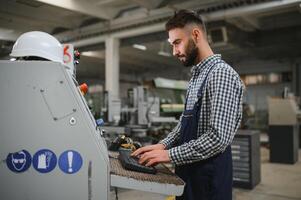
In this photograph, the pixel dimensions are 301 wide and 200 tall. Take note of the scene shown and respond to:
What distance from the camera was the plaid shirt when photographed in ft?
3.87

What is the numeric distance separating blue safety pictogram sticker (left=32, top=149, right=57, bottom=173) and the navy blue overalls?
0.56 m

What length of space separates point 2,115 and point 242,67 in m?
13.1

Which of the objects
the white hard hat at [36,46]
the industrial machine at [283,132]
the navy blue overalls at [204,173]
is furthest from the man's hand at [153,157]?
the industrial machine at [283,132]

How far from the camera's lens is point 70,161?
1.12 meters

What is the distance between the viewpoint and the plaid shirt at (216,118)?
1179 millimetres

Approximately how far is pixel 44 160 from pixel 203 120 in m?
0.66

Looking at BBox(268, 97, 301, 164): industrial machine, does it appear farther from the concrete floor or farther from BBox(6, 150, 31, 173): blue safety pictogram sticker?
BBox(6, 150, 31, 173): blue safety pictogram sticker

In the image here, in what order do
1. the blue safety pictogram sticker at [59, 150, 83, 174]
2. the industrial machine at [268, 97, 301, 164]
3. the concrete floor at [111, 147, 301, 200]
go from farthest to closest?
the industrial machine at [268, 97, 301, 164]
the concrete floor at [111, 147, 301, 200]
the blue safety pictogram sticker at [59, 150, 83, 174]

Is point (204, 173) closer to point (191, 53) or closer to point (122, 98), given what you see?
point (191, 53)

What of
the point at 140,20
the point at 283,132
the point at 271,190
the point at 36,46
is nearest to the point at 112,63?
the point at 140,20

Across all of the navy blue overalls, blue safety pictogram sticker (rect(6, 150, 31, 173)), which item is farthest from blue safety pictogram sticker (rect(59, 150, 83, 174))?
the navy blue overalls

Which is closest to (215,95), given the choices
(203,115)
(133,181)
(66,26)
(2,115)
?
(203,115)

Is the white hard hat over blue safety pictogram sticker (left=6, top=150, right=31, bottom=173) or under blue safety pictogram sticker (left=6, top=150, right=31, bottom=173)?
over

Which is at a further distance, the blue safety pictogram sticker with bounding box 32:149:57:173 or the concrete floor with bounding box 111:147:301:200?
the concrete floor with bounding box 111:147:301:200
